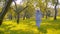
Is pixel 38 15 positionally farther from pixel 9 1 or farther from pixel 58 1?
pixel 58 1

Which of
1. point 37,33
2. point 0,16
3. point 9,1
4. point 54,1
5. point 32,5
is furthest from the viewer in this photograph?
point 54,1

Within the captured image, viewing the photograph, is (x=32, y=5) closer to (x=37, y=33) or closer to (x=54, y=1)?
(x=54, y=1)

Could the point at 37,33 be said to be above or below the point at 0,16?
below

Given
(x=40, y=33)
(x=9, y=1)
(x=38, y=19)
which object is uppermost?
(x=9, y=1)

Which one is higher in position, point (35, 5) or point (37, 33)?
point (35, 5)

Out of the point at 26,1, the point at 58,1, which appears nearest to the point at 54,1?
the point at 58,1

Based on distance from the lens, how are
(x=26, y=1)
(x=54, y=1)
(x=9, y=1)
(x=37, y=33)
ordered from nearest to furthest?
(x=9, y=1) < (x=37, y=33) < (x=26, y=1) < (x=54, y=1)

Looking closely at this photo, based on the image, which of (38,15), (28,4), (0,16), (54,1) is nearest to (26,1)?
(28,4)

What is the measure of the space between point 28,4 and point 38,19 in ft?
39.4

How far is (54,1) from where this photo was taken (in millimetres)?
33125

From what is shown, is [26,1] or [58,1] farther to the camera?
[58,1]

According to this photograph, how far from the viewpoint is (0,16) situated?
36.2 ft

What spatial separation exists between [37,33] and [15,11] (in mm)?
13911

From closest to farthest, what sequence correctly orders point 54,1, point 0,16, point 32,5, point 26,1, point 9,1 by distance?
point 9,1 → point 0,16 → point 32,5 → point 26,1 → point 54,1
